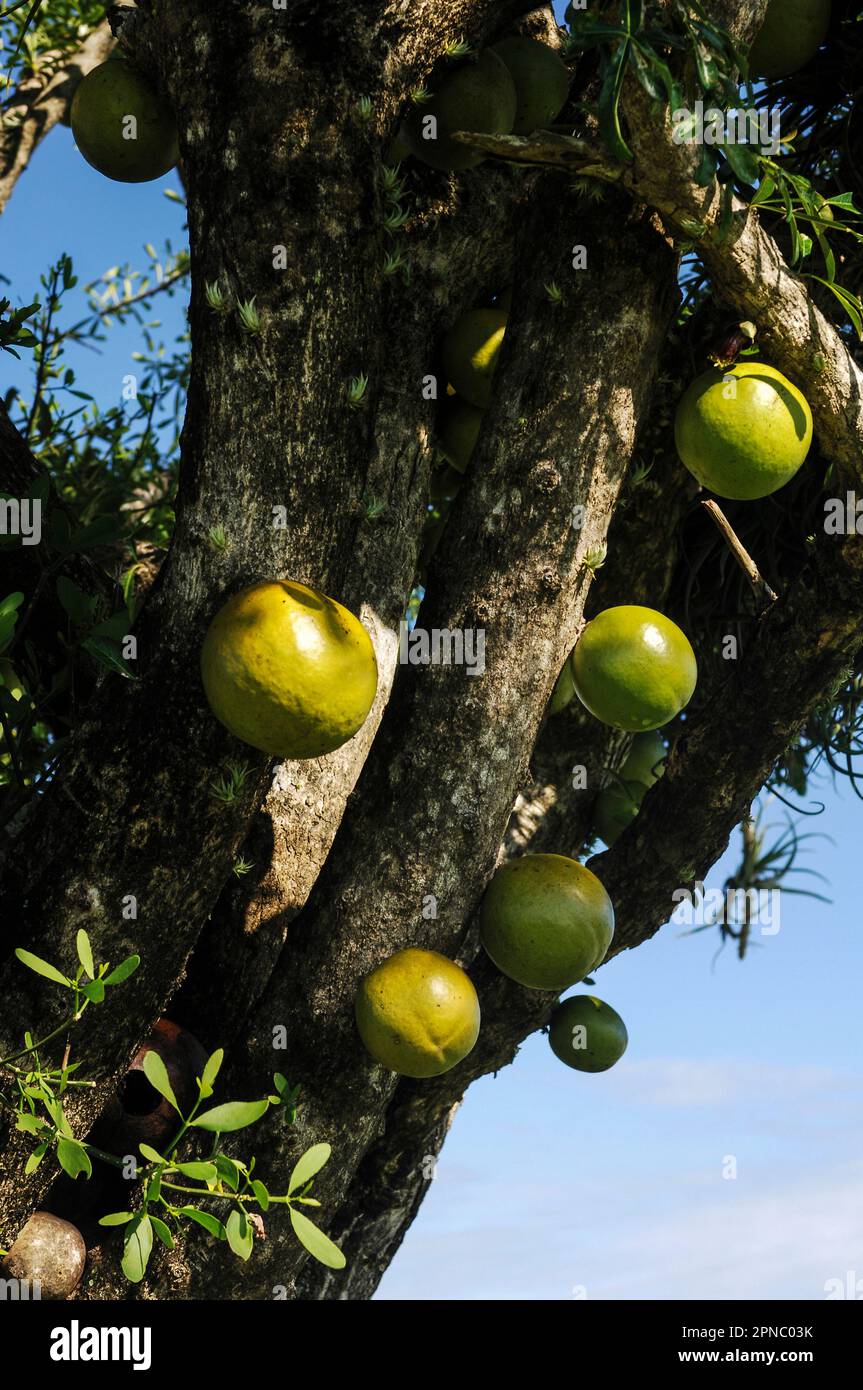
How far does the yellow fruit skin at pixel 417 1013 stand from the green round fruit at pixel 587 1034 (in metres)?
0.63

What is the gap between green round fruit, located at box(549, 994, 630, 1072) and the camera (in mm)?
2980

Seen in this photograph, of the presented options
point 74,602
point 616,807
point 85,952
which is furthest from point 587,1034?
point 74,602

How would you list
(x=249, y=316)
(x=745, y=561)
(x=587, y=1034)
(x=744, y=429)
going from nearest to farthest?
(x=249, y=316), (x=744, y=429), (x=745, y=561), (x=587, y=1034)

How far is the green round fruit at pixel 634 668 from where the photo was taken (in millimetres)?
2400

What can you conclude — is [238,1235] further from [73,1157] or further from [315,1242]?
[73,1157]

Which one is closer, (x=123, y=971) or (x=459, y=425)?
(x=123, y=971)

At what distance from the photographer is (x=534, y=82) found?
106 inches

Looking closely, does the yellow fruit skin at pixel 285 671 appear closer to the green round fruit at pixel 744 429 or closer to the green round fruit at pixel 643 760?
the green round fruit at pixel 744 429

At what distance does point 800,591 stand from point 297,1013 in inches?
54.3

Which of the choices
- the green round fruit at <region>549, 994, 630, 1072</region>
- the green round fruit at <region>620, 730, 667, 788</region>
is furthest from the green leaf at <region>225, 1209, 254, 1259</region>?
the green round fruit at <region>620, 730, 667, 788</region>

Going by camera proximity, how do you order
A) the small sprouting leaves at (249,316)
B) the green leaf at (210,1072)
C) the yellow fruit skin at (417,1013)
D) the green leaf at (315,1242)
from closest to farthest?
the green leaf at (315,1242)
the green leaf at (210,1072)
the small sprouting leaves at (249,316)
the yellow fruit skin at (417,1013)

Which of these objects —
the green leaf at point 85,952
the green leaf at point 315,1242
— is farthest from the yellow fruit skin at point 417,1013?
the green leaf at point 85,952

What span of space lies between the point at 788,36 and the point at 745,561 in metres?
1.24

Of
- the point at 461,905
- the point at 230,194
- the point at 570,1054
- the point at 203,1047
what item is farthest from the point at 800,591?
the point at 203,1047
